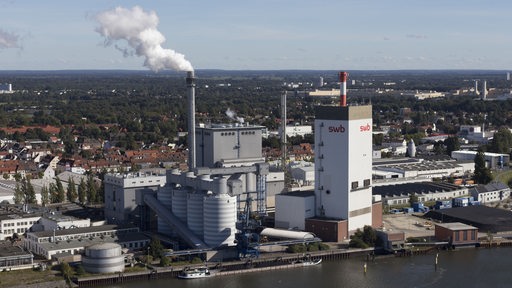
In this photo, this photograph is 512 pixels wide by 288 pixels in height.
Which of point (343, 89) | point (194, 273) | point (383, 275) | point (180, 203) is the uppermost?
point (343, 89)

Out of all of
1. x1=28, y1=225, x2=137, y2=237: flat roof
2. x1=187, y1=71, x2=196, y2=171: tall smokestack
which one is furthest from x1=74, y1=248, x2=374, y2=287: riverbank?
x1=187, y1=71, x2=196, y2=171: tall smokestack

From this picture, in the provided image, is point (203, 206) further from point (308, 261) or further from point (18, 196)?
point (18, 196)

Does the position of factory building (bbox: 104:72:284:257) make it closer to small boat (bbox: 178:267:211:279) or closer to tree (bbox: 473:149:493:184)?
small boat (bbox: 178:267:211:279)

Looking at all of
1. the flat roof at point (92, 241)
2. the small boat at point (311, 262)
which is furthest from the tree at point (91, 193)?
the small boat at point (311, 262)

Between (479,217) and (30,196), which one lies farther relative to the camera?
(30,196)

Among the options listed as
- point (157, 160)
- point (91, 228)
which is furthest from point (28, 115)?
point (91, 228)

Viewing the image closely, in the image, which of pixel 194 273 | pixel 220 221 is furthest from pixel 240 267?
pixel 220 221
